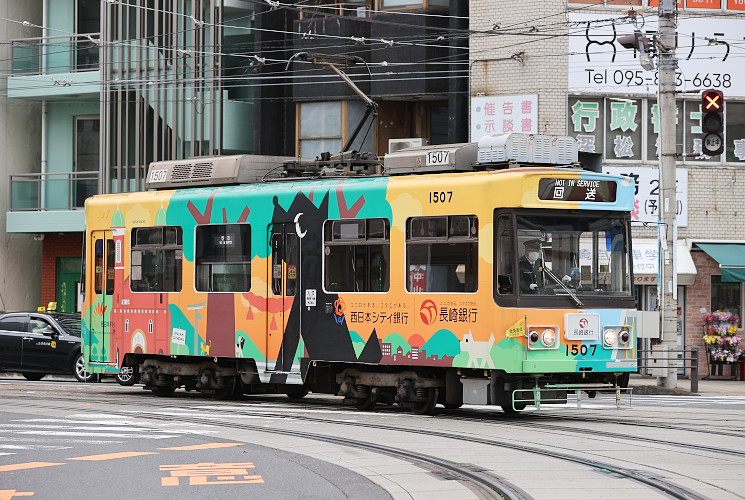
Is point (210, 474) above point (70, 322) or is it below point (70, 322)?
below

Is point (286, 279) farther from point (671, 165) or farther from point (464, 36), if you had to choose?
point (464, 36)

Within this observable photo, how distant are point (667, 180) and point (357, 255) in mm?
9041

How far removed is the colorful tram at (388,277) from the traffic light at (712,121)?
22.6ft

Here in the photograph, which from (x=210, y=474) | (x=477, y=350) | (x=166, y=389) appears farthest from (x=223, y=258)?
(x=210, y=474)

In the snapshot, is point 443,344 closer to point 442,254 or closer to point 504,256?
point 442,254

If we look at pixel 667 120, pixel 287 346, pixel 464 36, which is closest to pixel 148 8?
pixel 464 36

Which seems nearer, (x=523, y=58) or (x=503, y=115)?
(x=523, y=58)

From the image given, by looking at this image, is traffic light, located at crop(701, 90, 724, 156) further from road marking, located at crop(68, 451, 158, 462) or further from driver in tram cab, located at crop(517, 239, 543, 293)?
road marking, located at crop(68, 451, 158, 462)

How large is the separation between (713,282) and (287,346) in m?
15.0

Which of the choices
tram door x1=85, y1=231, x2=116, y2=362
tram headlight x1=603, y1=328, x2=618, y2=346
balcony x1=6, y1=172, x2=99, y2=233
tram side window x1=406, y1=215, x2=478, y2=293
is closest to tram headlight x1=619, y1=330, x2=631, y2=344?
tram headlight x1=603, y1=328, x2=618, y2=346

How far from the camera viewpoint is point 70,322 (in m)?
28.7

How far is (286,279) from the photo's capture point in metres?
19.4

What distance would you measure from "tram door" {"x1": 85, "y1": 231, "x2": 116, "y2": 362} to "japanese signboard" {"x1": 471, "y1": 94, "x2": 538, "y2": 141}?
421 inches

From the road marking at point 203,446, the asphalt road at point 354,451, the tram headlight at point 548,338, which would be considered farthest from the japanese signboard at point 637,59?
the road marking at point 203,446
